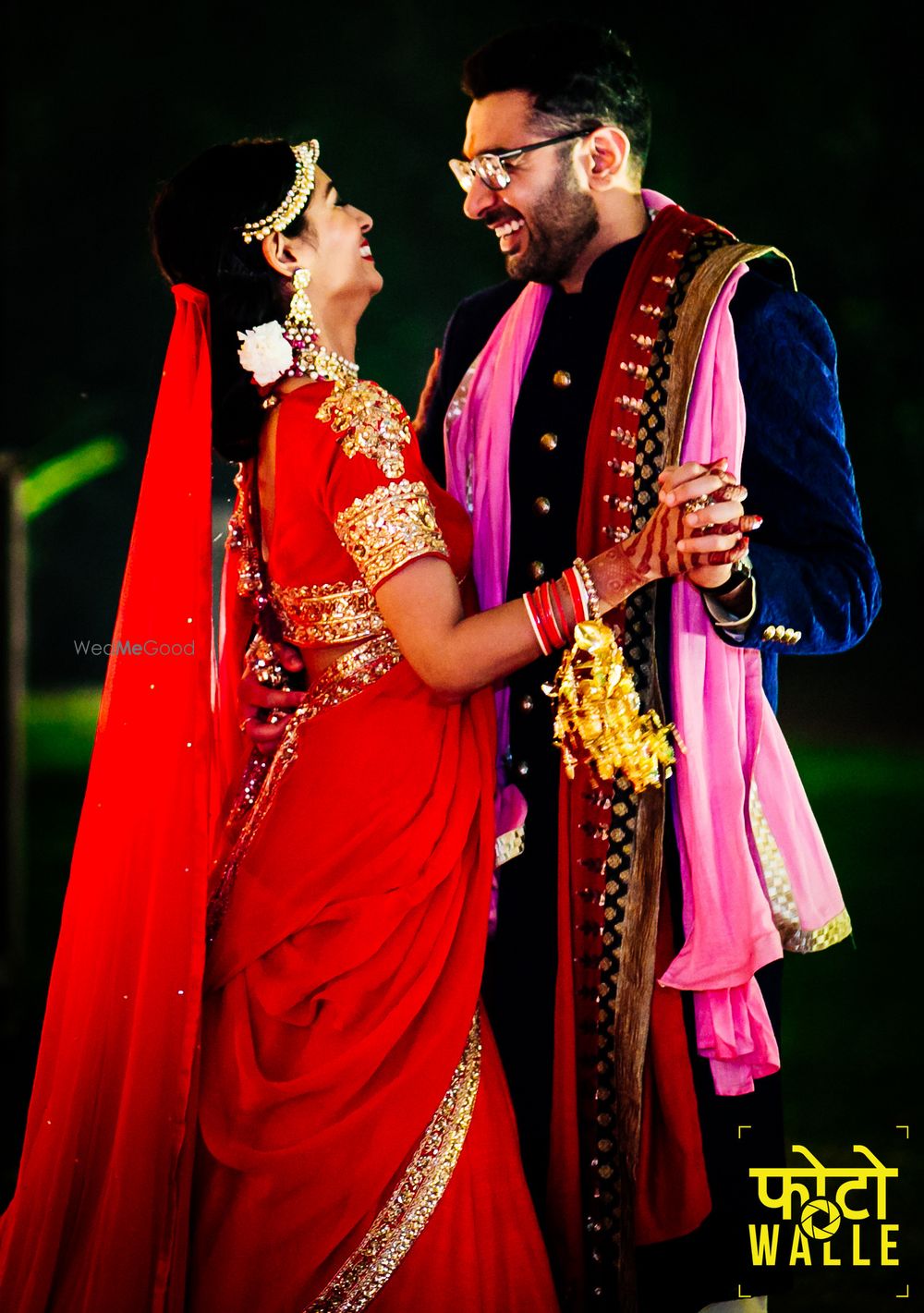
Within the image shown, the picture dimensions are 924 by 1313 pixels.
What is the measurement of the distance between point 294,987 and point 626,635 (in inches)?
26.9

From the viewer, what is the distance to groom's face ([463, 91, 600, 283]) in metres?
2.09

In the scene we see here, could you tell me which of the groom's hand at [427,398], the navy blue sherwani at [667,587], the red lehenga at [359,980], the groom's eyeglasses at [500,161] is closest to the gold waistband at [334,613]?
the red lehenga at [359,980]

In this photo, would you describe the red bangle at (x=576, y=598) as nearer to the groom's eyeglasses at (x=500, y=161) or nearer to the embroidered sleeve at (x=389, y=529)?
the embroidered sleeve at (x=389, y=529)

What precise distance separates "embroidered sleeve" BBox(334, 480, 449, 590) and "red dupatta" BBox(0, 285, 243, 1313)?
227mm

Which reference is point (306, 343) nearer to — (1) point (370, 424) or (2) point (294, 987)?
(1) point (370, 424)

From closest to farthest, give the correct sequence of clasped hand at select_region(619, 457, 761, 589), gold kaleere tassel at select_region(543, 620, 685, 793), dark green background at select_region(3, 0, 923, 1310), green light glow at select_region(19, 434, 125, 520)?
clasped hand at select_region(619, 457, 761, 589) → gold kaleere tassel at select_region(543, 620, 685, 793) → dark green background at select_region(3, 0, 923, 1310) → green light glow at select_region(19, 434, 125, 520)

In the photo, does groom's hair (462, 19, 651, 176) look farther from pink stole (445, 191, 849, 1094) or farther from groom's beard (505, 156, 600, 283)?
pink stole (445, 191, 849, 1094)

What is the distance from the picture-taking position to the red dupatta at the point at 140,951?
1808mm

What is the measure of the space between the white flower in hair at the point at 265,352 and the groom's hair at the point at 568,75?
54 cm

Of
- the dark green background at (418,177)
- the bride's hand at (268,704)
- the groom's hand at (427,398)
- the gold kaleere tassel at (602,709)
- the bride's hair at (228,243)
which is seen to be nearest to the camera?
the gold kaleere tassel at (602,709)

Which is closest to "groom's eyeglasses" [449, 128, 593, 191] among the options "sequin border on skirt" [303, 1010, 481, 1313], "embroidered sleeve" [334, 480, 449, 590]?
"embroidered sleeve" [334, 480, 449, 590]

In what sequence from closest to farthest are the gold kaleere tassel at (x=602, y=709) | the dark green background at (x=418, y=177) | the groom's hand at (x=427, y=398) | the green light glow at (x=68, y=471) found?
1. the gold kaleere tassel at (x=602, y=709)
2. the groom's hand at (x=427, y=398)
3. the dark green background at (x=418, y=177)
4. the green light glow at (x=68, y=471)

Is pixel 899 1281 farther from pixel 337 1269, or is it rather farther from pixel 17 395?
pixel 17 395

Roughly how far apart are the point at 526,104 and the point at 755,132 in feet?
9.49
